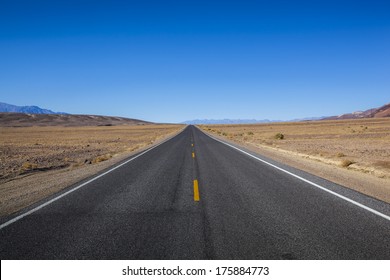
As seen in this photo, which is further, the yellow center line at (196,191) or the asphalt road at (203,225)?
the yellow center line at (196,191)

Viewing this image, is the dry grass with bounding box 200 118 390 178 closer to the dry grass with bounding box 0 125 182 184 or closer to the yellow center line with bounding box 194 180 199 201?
the yellow center line with bounding box 194 180 199 201

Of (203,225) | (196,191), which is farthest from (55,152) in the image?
(203,225)

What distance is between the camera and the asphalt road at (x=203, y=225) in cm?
464

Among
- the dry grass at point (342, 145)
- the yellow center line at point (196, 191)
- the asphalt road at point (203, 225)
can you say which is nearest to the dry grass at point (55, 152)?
the asphalt road at point (203, 225)

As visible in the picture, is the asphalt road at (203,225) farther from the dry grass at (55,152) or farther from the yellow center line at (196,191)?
the dry grass at (55,152)

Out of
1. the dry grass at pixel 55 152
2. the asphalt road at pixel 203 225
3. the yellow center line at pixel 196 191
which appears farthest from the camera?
the dry grass at pixel 55 152

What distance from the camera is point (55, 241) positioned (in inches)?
202

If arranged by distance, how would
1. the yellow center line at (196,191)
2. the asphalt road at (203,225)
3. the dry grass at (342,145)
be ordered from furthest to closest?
the dry grass at (342,145)
the yellow center line at (196,191)
the asphalt road at (203,225)

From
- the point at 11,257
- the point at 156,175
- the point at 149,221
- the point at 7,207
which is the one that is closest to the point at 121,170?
the point at 156,175

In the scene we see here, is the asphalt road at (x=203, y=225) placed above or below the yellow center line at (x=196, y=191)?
below

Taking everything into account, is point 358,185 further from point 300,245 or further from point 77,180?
point 77,180

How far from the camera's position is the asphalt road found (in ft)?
15.2
